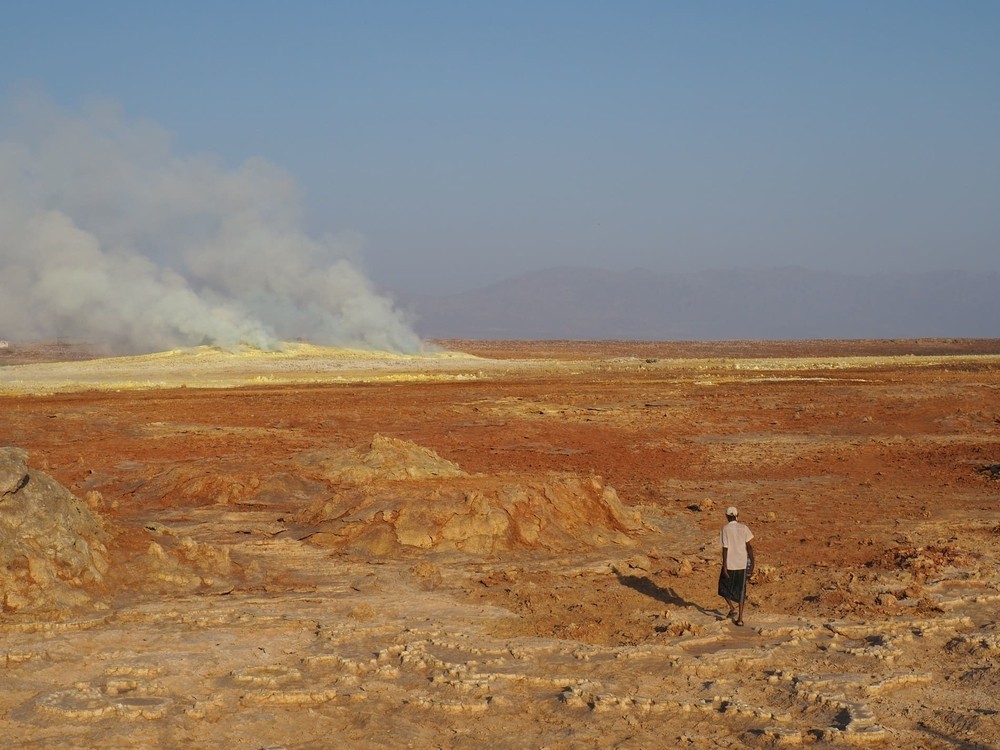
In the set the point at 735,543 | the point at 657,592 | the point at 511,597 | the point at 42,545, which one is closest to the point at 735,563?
the point at 735,543

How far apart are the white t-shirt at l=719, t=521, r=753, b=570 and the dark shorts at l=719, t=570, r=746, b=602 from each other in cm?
7

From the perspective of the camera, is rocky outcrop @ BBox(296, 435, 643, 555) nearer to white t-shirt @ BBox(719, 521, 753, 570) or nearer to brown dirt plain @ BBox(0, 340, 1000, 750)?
brown dirt plain @ BBox(0, 340, 1000, 750)

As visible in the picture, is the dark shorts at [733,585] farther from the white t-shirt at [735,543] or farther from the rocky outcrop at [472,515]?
the rocky outcrop at [472,515]

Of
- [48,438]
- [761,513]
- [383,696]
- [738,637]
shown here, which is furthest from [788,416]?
[383,696]

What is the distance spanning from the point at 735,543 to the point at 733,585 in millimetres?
404

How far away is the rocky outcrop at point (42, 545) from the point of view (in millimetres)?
10318

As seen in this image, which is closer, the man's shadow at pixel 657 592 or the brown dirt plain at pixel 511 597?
the brown dirt plain at pixel 511 597

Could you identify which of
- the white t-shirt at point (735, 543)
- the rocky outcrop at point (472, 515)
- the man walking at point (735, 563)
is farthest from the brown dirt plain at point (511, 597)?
the white t-shirt at point (735, 543)

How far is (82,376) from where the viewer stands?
49625 mm

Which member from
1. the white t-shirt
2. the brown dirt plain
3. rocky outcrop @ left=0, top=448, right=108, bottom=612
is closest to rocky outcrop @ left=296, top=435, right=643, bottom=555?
the brown dirt plain

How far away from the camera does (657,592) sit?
1175 cm

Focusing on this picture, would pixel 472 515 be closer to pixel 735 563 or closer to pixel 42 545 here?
pixel 735 563

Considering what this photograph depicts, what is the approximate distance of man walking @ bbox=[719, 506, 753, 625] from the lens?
10414 millimetres

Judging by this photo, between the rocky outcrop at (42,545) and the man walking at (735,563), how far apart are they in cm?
619
